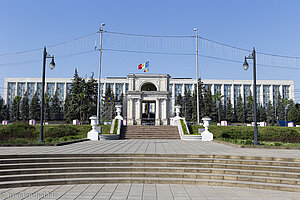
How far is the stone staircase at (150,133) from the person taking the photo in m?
25.8

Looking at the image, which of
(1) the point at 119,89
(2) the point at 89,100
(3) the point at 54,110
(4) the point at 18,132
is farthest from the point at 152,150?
(1) the point at 119,89

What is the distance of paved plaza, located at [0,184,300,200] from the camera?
7.04 meters

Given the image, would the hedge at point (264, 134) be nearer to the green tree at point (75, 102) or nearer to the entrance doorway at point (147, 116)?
the entrance doorway at point (147, 116)

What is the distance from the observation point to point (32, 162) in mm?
9453

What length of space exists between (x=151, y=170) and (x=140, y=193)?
1.97m

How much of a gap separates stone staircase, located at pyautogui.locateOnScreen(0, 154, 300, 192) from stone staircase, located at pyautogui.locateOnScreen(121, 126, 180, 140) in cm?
1549

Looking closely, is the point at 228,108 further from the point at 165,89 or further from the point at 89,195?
the point at 89,195

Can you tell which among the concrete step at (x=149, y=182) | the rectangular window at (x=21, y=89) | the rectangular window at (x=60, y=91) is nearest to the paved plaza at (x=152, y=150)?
the concrete step at (x=149, y=182)

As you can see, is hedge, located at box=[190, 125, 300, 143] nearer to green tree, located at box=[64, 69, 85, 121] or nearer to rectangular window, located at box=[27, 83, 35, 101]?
green tree, located at box=[64, 69, 85, 121]

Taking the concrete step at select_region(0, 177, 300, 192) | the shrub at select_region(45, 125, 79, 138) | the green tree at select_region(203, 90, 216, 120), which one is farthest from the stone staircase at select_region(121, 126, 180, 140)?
the green tree at select_region(203, 90, 216, 120)

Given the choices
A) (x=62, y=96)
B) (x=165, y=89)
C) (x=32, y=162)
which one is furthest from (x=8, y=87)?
(x=32, y=162)

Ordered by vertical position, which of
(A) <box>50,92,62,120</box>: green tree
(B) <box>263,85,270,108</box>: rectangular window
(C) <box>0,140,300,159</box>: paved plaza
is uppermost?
(B) <box>263,85,270,108</box>: rectangular window

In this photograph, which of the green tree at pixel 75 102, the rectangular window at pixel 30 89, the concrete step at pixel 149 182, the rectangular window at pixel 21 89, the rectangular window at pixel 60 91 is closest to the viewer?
the concrete step at pixel 149 182

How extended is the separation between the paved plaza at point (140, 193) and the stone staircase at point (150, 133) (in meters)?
17.4
